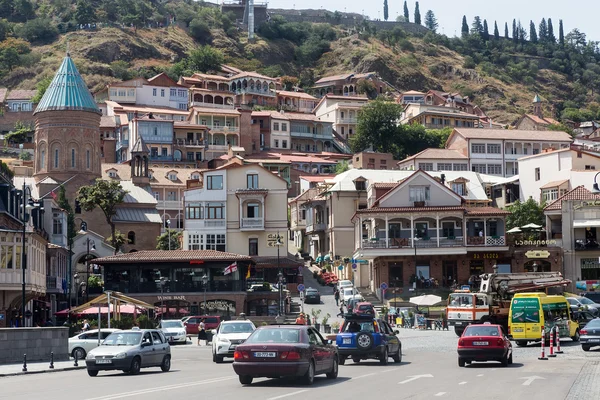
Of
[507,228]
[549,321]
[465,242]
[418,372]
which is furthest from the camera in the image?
[507,228]

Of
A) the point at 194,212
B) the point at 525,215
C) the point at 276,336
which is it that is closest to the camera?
the point at 276,336

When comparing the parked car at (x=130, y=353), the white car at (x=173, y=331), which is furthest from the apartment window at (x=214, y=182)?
the parked car at (x=130, y=353)

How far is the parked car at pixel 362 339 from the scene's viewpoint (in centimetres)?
3209

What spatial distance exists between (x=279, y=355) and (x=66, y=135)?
274 feet

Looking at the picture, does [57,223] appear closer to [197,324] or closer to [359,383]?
[197,324]

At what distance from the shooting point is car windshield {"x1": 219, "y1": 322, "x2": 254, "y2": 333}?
37469mm

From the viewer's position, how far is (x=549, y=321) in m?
43.2

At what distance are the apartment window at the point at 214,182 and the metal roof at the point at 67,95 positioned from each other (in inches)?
898

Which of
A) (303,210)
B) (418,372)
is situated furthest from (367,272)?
(418,372)

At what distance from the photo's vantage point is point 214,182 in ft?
286

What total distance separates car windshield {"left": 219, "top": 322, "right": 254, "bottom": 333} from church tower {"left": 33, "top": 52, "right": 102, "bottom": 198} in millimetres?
66629

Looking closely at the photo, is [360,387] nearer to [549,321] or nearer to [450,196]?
[549,321]

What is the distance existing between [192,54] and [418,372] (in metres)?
174

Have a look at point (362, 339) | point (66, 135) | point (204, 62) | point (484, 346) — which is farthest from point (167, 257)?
point (204, 62)
